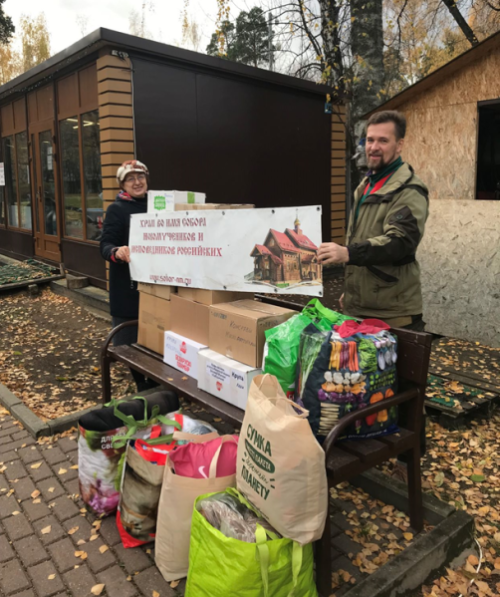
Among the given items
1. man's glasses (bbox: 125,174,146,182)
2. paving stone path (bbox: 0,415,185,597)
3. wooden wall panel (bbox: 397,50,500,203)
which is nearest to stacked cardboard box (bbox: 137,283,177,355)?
man's glasses (bbox: 125,174,146,182)

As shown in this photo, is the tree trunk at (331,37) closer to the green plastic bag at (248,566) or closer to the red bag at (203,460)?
the red bag at (203,460)

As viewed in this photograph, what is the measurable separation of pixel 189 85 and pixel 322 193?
405cm

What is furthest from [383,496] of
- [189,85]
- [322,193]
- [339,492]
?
[322,193]

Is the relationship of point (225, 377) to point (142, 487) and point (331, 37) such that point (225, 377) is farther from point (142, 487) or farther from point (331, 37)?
point (331, 37)

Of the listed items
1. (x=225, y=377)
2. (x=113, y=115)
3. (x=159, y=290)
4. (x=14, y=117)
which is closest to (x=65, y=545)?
(x=225, y=377)

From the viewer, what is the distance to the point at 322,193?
11.7m

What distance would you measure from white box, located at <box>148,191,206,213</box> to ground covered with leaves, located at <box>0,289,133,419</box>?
216cm

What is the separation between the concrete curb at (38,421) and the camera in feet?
13.5

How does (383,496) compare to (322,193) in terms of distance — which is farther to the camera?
(322,193)

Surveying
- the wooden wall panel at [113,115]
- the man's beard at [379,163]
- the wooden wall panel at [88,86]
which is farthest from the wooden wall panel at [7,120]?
the man's beard at [379,163]

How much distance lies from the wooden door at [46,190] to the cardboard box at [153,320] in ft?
24.3

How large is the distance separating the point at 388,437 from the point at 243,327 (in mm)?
984

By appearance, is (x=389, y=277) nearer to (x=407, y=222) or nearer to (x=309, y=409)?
(x=407, y=222)

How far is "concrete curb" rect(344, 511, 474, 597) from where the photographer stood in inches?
91.6
